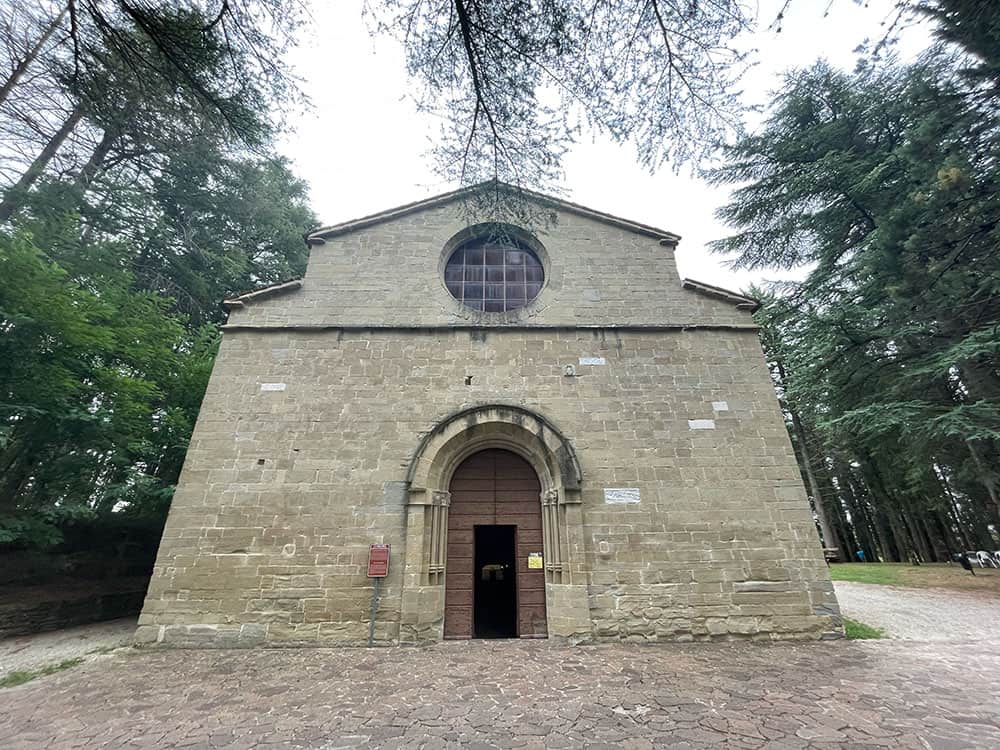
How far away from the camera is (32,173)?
27.4ft

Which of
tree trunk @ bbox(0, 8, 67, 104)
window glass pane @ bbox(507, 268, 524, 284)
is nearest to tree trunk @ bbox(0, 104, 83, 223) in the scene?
tree trunk @ bbox(0, 8, 67, 104)

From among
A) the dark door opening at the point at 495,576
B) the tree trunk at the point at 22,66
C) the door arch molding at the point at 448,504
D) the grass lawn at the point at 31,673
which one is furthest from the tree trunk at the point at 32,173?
the dark door opening at the point at 495,576

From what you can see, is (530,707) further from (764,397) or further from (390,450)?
(764,397)

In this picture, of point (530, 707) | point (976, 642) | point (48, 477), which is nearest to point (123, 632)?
point (48, 477)

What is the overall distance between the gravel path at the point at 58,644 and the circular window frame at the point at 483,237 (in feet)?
23.9

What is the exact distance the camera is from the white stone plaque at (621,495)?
20.6 ft

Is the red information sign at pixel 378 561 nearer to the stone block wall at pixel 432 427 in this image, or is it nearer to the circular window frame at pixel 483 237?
the stone block wall at pixel 432 427

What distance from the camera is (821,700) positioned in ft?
11.7

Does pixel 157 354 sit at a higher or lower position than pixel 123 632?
higher

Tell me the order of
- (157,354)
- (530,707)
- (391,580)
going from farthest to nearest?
(157,354)
(391,580)
(530,707)

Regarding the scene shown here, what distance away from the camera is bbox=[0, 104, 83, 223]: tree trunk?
8.02 metres

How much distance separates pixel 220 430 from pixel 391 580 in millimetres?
3716

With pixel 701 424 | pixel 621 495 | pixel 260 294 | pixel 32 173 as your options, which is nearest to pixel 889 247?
pixel 701 424

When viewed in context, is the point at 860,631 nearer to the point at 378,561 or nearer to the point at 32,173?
the point at 378,561
